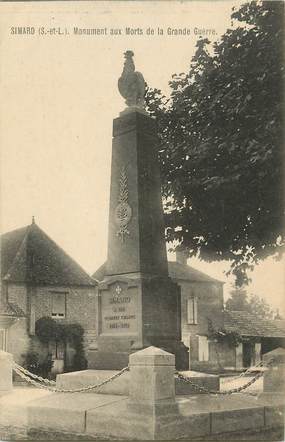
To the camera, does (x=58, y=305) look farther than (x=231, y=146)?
Yes

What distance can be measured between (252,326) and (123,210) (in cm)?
2802

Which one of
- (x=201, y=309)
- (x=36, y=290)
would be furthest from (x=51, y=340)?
(x=201, y=309)

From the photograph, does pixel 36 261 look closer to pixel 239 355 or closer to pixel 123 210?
A: pixel 239 355

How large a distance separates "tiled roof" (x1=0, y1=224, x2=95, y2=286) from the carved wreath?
56.5 ft

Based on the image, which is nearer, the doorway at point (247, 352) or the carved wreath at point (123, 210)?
the carved wreath at point (123, 210)

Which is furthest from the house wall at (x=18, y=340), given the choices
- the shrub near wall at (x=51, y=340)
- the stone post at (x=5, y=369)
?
the stone post at (x=5, y=369)

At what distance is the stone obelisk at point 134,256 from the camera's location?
29.8 feet

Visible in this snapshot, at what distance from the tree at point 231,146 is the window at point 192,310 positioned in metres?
22.3

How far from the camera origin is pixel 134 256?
940 cm

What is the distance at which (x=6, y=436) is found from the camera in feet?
26.4

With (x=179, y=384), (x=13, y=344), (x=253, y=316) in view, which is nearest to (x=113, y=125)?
(x=179, y=384)

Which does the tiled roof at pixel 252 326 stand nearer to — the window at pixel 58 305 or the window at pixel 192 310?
the window at pixel 192 310

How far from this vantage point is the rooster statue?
1016 cm

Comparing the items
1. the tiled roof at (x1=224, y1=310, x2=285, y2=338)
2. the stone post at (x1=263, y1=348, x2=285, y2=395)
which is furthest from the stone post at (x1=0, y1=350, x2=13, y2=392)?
the tiled roof at (x1=224, y1=310, x2=285, y2=338)
